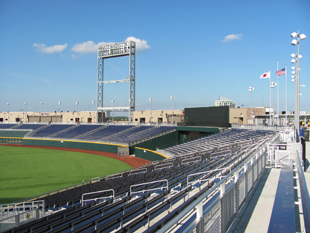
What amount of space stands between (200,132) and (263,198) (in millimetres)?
32152

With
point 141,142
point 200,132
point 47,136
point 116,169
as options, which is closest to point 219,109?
point 200,132

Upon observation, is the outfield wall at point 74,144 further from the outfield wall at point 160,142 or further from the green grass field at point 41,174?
the green grass field at point 41,174

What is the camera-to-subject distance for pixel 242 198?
18.5ft

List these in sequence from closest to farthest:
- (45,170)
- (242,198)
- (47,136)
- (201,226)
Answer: (201,226), (242,198), (45,170), (47,136)

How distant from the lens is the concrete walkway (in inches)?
182

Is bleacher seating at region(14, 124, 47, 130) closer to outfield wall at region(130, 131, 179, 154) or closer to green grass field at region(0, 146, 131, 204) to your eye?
green grass field at region(0, 146, 131, 204)

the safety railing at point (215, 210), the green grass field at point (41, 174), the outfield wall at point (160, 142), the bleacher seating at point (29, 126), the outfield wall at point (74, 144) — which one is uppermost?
the safety railing at point (215, 210)

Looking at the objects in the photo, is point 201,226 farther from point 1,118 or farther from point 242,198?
point 1,118

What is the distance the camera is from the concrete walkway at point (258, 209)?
461 cm

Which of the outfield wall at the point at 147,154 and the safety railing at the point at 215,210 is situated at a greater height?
the safety railing at the point at 215,210

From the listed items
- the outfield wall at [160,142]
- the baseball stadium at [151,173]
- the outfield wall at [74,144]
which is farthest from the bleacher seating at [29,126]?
the outfield wall at [160,142]

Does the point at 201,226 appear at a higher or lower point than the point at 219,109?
lower

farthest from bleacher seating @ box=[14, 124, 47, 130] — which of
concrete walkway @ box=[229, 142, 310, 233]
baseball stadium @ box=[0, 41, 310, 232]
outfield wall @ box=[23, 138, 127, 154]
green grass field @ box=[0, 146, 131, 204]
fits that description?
concrete walkway @ box=[229, 142, 310, 233]

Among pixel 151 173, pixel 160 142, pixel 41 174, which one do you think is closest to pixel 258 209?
pixel 151 173
